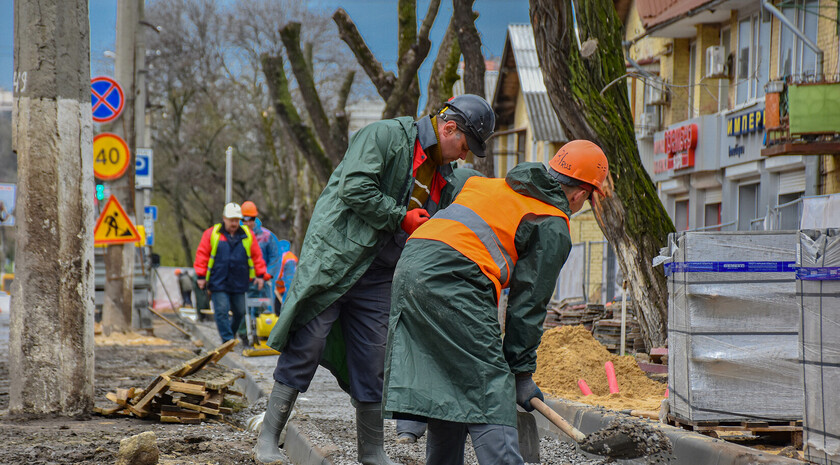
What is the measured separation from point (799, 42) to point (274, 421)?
19.0 m

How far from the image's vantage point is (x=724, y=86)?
85.3 feet

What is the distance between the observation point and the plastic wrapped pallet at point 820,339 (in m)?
4.77

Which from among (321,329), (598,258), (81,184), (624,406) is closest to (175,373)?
(81,184)

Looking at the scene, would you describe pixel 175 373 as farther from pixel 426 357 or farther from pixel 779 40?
pixel 779 40

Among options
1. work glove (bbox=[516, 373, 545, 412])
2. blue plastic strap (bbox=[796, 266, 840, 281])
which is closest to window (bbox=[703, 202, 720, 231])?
blue plastic strap (bbox=[796, 266, 840, 281])

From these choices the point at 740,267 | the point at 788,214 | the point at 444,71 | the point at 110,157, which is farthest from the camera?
the point at 788,214

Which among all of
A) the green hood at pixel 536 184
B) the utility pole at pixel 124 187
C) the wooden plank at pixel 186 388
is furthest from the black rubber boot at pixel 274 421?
the utility pole at pixel 124 187

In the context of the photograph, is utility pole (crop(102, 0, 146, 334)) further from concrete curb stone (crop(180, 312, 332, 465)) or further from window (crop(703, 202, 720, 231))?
window (crop(703, 202, 720, 231))

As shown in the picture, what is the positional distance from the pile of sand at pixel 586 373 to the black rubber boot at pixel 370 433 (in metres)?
2.77

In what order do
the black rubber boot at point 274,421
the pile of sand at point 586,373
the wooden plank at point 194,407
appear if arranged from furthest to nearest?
the pile of sand at point 586,373 → the wooden plank at point 194,407 → the black rubber boot at point 274,421

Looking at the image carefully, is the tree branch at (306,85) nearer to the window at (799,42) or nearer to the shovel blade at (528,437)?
the window at (799,42)

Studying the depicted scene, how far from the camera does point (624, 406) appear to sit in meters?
7.85

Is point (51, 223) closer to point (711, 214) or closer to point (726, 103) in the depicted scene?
point (726, 103)

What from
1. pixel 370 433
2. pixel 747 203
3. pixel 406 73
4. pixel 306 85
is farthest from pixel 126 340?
pixel 747 203
